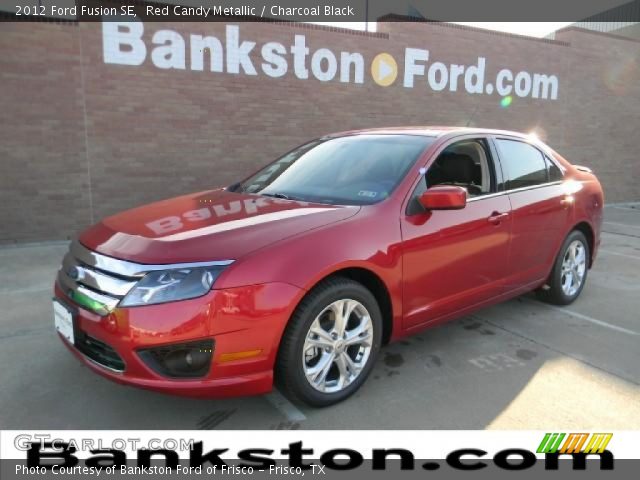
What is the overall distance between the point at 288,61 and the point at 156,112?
2.31 metres

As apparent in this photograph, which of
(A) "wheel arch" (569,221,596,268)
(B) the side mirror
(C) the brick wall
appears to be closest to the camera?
(B) the side mirror

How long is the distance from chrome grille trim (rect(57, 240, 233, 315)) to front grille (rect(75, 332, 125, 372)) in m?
0.17

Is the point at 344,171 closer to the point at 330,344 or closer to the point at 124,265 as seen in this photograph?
the point at 330,344

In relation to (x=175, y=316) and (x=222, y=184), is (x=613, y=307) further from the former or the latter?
(x=222, y=184)

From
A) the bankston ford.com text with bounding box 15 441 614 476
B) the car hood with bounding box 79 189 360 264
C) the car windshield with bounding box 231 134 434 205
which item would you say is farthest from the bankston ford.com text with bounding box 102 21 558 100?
the bankston ford.com text with bounding box 15 441 614 476

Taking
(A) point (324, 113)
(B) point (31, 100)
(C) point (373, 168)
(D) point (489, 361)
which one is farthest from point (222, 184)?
(D) point (489, 361)

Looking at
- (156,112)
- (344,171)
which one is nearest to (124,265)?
(344,171)

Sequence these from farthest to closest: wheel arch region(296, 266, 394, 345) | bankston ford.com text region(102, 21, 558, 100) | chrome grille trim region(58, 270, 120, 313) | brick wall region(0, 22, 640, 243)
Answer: bankston ford.com text region(102, 21, 558, 100)
brick wall region(0, 22, 640, 243)
wheel arch region(296, 266, 394, 345)
chrome grille trim region(58, 270, 120, 313)

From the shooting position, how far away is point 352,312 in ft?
10.1

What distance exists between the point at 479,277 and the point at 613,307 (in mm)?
2030

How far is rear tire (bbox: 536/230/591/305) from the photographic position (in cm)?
474

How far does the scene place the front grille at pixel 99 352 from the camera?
2643mm

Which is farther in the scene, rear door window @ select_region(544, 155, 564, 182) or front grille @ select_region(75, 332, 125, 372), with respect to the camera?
rear door window @ select_region(544, 155, 564, 182)

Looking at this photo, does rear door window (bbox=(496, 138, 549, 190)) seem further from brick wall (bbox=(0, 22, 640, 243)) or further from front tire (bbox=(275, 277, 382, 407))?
brick wall (bbox=(0, 22, 640, 243))
